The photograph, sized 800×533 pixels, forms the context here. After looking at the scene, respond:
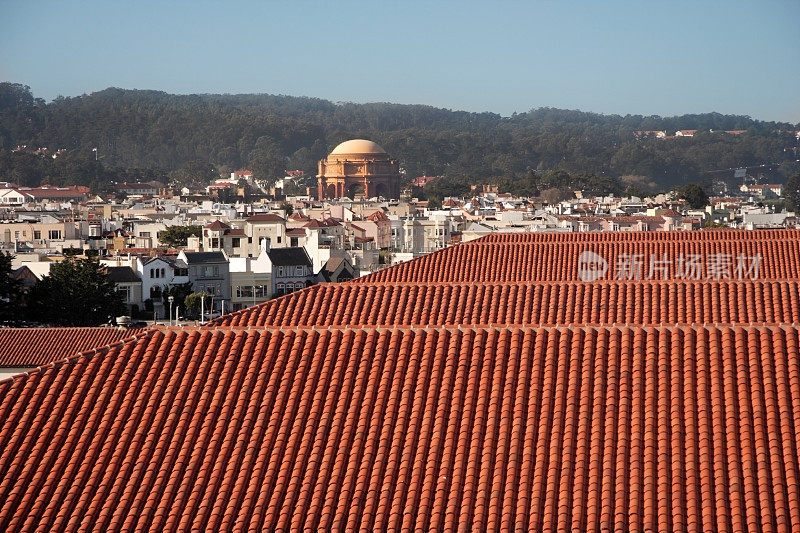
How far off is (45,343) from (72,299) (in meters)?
16.9

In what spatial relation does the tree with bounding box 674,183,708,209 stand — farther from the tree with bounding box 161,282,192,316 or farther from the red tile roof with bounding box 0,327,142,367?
the red tile roof with bounding box 0,327,142,367

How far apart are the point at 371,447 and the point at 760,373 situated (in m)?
2.76

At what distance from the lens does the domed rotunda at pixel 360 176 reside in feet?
504

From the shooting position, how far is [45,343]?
29.5m

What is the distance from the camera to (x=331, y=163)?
156125mm

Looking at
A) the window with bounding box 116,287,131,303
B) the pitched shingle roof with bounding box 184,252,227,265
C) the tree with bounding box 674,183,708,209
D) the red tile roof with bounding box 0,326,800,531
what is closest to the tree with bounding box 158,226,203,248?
the pitched shingle roof with bounding box 184,252,227,265

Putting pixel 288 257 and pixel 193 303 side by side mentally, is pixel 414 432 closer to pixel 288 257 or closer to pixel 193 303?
pixel 193 303

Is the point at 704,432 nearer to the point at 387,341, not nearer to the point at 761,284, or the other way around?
the point at 387,341

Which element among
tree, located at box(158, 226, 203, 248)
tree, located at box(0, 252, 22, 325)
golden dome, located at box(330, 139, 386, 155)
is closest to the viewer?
tree, located at box(0, 252, 22, 325)

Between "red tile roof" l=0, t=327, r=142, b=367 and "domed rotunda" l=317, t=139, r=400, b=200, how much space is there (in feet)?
401

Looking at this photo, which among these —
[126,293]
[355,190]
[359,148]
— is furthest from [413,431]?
[359,148]

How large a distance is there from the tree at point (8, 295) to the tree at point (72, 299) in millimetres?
821

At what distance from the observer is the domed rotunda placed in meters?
154

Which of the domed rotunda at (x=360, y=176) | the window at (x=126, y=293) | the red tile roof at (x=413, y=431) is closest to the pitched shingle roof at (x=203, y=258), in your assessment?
the window at (x=126, y=293)
